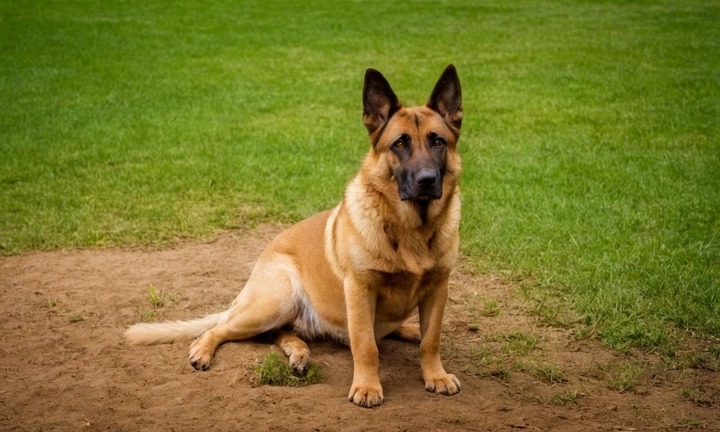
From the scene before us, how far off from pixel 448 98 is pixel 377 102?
1.65 ft

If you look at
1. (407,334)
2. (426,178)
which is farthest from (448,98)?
(407,334)

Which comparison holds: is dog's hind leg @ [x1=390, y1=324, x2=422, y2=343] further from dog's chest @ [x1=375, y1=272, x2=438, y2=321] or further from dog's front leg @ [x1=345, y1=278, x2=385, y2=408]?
dog's front leg @ [x1=345, y1=278, x2=385, y2=408]

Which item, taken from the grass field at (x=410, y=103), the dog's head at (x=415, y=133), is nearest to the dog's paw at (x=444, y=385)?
the dog's head at (x=415, y=133)

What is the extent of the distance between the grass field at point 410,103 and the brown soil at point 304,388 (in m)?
0.59

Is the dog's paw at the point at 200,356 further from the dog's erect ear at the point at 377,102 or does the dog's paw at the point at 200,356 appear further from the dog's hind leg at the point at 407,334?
the dog's erect ear at the point at 377,102

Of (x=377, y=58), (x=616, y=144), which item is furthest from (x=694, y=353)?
(x=377, y=58)

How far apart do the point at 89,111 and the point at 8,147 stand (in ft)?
8.35

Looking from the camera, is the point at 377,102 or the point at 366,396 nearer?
the point at 366,396

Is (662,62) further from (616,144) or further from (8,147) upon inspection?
(8,147)

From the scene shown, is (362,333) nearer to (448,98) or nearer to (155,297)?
(448,98)

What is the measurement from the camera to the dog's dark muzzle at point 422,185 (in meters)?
4.70

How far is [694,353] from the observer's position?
18.1 feet

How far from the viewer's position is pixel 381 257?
488 centimetres

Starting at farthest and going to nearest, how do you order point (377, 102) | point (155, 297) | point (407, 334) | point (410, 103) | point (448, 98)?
point (410, 103) → point (155, 297) → point (407, 334) → point (448, 98) → point (377, 102)
